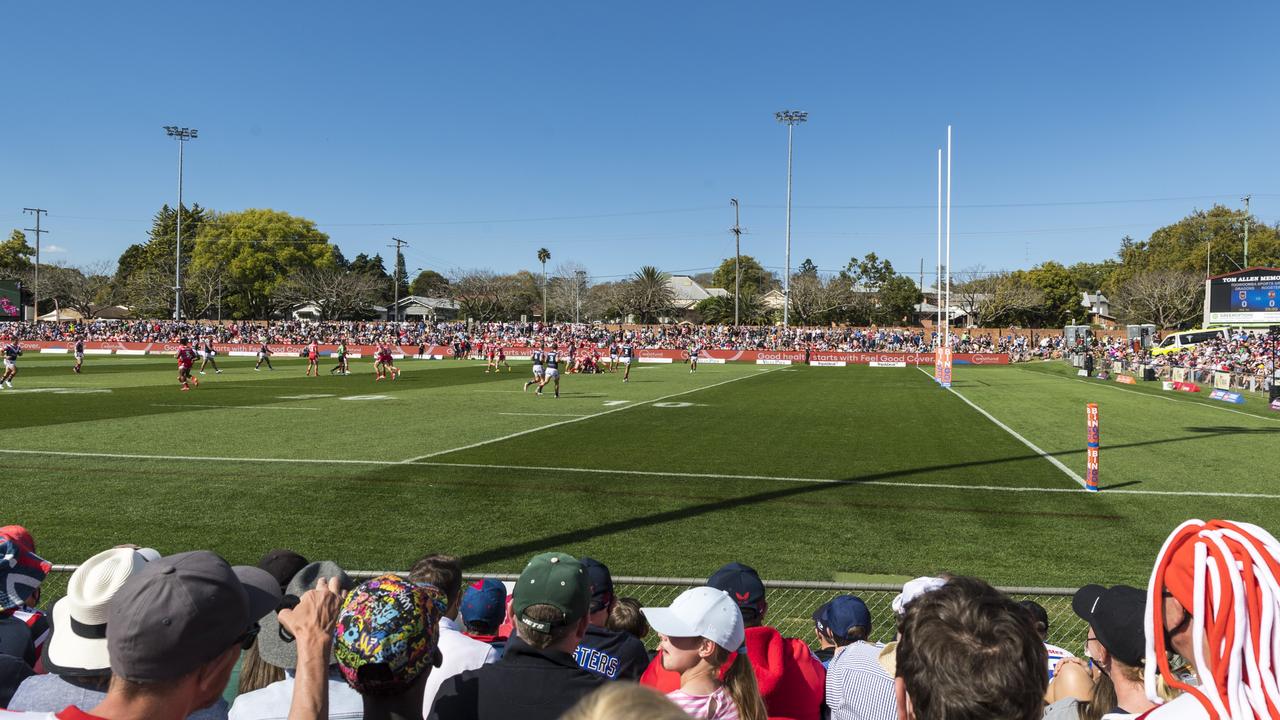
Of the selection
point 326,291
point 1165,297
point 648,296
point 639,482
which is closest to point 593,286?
point 648,296

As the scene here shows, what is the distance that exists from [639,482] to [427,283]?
145323 millimetres

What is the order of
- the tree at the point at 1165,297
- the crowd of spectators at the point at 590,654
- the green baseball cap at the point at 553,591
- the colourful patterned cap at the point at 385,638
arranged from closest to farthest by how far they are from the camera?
the crowd of spectators at the point at 590,654, the colourful patterned cap at the point at 385,638, the green baseball cap at the point at 553,591, the tree at the point at 1165,297

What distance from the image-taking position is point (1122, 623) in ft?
10.8

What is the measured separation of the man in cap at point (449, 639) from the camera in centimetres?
398

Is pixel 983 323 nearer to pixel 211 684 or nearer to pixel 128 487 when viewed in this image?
pixel 128 487

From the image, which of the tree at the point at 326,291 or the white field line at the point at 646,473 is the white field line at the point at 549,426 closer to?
the white field line at the point at 646,473

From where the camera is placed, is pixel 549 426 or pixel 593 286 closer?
pixel 549 426

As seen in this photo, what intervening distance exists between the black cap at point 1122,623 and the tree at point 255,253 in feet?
360

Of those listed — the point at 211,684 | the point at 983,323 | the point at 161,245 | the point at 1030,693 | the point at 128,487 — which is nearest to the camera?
the point at 1030,693

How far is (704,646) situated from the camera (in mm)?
3543

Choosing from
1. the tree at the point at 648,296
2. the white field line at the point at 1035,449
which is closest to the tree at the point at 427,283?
the tree at the point at 648,296

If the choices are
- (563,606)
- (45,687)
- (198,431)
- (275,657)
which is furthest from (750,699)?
(198,431)

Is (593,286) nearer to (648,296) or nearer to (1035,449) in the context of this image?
(648,296)

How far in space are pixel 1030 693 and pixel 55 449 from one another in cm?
1940
